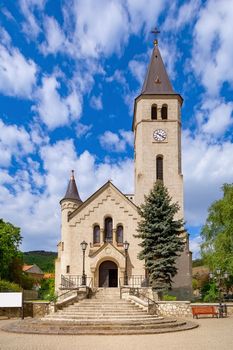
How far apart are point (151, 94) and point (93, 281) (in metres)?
20.5

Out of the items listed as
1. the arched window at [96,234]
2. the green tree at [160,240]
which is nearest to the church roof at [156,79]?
the green tree at [160,240]

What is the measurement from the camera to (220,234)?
36.0 m

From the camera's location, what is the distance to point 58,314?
2236cm

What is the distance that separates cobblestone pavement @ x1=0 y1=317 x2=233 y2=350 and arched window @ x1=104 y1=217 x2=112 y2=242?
21688 mm

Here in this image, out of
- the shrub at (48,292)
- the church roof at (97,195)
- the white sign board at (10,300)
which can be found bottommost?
the shrub at (48,292)

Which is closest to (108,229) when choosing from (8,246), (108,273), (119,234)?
(119,234)

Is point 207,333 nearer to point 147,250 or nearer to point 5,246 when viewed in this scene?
point 147,250

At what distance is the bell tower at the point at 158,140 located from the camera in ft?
142

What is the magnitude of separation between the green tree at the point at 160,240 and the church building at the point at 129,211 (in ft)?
7.59

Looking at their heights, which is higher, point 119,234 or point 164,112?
point 164,112

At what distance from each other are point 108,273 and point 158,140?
581 inches

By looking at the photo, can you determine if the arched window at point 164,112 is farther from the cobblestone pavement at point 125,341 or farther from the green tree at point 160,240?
the cobblestone pavement at point 125,341

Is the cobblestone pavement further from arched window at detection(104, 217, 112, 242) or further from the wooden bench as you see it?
arched window at detection(104, 217, 112, 242)

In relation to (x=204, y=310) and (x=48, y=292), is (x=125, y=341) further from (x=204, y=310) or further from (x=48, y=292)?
(x=48, y=292)
